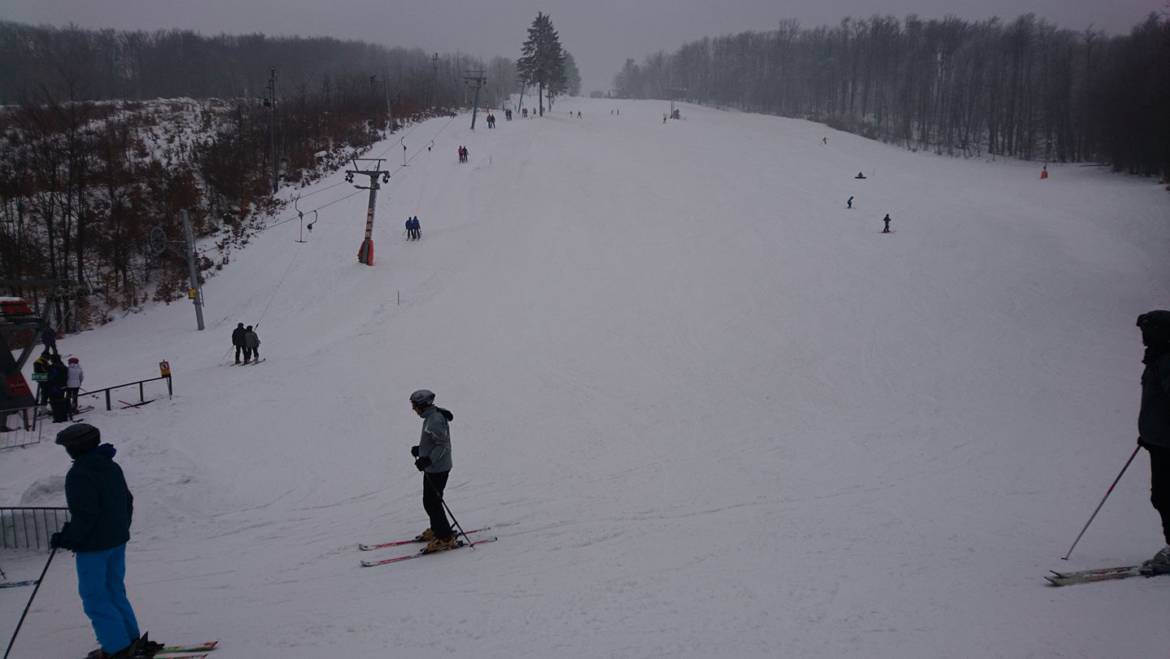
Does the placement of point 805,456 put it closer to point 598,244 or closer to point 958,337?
point 958,337

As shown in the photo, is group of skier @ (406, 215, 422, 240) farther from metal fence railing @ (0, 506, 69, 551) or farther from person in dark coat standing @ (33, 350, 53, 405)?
metal fence railing @ (0, 506, 69, 551)

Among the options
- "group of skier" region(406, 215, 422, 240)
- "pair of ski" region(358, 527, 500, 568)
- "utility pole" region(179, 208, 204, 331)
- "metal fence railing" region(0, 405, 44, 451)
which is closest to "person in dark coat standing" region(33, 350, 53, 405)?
"metal fence railing" region(0, 405, 44, 451)

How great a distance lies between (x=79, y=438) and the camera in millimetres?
4242

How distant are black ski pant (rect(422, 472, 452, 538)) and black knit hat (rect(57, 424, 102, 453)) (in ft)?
9.77

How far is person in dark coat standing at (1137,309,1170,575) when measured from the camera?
5.07m

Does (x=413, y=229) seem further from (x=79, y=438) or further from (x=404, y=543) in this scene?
(x=79, y=438)

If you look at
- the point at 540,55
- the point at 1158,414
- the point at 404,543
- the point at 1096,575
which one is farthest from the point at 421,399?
the point at 540,55

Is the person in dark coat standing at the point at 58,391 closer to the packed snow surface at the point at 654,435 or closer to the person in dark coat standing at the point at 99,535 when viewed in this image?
the packed snow surface at the point at 654,435

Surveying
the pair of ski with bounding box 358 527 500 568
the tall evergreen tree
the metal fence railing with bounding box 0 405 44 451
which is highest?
the tall evergreen tree

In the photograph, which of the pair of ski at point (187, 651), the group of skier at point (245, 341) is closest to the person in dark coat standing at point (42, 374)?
the group of skier at point (245, 341)

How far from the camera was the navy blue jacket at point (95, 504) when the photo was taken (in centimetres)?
415

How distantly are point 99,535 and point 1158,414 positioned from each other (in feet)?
27.8

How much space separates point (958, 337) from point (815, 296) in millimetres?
4767

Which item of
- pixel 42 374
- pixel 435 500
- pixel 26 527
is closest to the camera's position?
pixel 435 500
